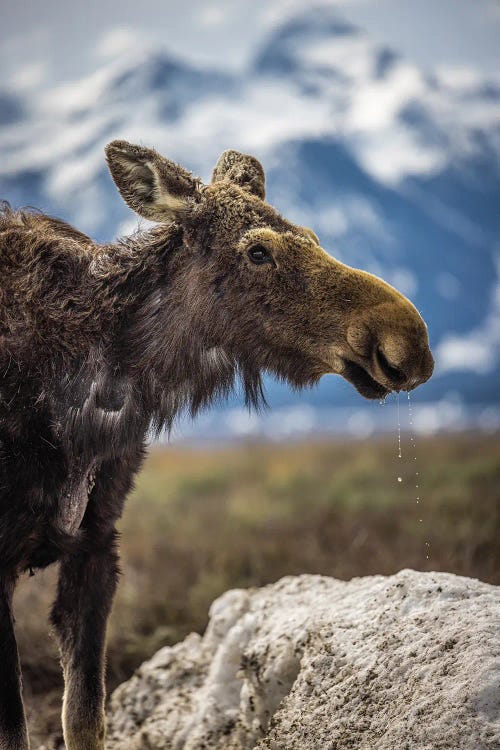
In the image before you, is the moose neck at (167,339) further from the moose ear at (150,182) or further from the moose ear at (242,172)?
the moose ear at (242,172)

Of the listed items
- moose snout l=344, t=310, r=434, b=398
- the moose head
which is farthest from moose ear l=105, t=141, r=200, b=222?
moose snout l=344, t=310, r=434, b=398

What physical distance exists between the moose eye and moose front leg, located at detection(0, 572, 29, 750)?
1886mm

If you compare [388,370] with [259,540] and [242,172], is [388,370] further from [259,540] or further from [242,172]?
[259,540]

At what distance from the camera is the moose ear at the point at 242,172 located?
4805mm

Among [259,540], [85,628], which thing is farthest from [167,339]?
[259,540]

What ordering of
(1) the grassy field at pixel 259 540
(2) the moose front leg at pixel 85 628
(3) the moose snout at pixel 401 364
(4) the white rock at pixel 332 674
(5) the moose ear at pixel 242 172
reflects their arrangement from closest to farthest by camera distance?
(4) the white rock at pixel 332 674 < (3) the moose snout at pixel 401 364 < (2) the moose front leg at pixel 85 628 < (5) the moose ear at pixel 242 172 < (1) the grassy field at pixel 259 540

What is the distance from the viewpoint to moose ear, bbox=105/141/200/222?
173 inches

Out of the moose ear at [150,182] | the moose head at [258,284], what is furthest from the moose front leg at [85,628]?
the moose ear at [150,182]

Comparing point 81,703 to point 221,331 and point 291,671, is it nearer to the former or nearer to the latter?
point 291,671

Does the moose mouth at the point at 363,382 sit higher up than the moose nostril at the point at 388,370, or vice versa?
the moose mouth at the point at 363,382

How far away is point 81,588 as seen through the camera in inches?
185

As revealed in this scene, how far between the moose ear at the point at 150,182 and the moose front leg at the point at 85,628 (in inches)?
66.0

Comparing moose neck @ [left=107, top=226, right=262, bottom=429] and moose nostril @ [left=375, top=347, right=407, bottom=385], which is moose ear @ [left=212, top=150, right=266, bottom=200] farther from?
moose nostril @ [left=375, top=347, right=407, bottom=385]

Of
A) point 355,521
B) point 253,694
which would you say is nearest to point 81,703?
point 253,694
